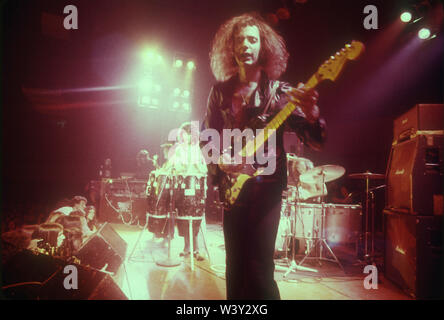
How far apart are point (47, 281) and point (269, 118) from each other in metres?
2.10

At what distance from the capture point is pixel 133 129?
952 cm

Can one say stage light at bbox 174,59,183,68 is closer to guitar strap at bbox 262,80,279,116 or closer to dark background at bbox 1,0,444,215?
dark background at bbox 1,0,444,215

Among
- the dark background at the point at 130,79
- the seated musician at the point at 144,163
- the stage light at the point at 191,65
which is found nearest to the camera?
the dark background at the point at 130,79

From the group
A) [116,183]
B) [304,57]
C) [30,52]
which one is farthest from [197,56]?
[116,183]

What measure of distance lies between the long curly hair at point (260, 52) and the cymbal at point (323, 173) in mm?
2360

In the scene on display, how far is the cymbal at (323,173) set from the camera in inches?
162

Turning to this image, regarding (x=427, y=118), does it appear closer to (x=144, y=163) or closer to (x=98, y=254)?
(x=98, y=254)

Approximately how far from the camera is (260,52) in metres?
2.04

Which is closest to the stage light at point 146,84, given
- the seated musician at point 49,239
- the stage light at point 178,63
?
the stage light at point 178,63

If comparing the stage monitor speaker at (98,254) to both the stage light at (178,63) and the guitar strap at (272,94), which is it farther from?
the stage light at (178,63)

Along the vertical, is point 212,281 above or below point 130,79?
below

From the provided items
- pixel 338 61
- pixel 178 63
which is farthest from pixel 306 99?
pixel 178 63

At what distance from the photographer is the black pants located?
1548mm

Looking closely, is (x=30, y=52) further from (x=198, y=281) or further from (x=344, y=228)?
(x=344, y=228)
